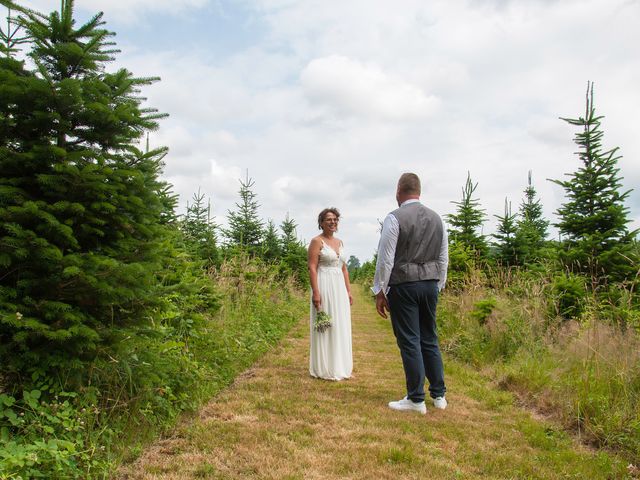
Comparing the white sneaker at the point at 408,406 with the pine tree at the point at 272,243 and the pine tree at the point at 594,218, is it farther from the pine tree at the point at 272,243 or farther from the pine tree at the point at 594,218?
the pine tree at the point at 272,243

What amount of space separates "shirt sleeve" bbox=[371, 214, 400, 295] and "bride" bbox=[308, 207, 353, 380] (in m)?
1.72

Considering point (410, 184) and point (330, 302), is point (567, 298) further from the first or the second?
point (410, 184)

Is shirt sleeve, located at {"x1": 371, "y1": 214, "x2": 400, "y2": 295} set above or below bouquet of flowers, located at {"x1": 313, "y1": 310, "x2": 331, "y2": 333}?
above

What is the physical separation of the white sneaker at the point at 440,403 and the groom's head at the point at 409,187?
221 cm

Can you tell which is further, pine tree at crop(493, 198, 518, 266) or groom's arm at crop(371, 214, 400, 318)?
pine tree at crop(493, 198, 518, 266)

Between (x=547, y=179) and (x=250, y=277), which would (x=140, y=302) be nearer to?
(x=250, y=277)

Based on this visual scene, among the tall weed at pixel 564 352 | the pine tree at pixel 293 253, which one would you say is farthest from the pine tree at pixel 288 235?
the tall weed at pixel 564 352

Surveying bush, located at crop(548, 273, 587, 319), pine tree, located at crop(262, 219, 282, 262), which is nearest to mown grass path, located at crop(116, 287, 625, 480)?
bush, located at crop(548, 273, 587, 319)

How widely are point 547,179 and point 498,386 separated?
22.7 feet

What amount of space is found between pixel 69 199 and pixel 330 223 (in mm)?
3986

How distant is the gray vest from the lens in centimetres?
500

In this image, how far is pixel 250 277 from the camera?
11.7 metres

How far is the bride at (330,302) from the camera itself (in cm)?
647

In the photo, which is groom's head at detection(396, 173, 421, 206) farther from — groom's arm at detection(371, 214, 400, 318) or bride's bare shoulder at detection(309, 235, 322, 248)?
bride's bare shoulder at detection(309, 235, 322, 248)
